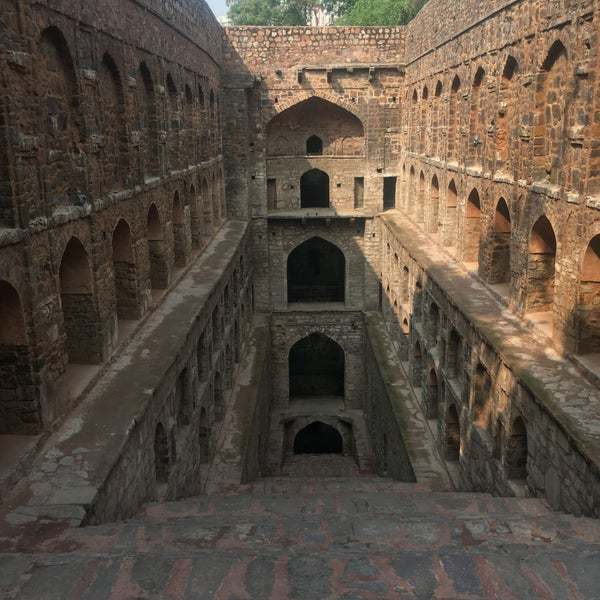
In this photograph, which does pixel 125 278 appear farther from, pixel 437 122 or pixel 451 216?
pixel 437 122

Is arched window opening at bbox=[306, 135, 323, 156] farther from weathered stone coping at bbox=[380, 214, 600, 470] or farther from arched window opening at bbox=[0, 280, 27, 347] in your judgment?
arched window opening at bbox=[0, 280, 27, 347]

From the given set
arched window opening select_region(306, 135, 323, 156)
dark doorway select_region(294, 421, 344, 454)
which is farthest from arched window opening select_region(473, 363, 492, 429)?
arched window opening select_region(306, 135, 323, 156)

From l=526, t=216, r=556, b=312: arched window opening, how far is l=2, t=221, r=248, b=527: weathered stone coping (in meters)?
5.12

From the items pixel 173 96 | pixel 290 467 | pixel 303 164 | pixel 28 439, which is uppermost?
pixel 173 96

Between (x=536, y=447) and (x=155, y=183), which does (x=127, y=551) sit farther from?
(x=155, y=183)

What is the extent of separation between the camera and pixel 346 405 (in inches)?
850

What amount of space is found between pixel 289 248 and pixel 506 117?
437 inches

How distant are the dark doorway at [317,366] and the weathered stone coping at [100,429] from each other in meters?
11.8

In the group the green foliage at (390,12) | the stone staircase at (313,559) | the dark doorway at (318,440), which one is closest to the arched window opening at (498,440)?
the stone staircase at (313,559)

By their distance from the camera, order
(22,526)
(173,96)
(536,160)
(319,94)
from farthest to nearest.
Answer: (319,94) → (173,96) → (536,160) → (22,526)

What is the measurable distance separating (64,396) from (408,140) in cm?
1433

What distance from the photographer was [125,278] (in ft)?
33.9

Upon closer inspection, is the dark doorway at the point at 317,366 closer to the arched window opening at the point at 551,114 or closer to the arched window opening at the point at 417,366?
the arched window opening at the point at 417,366

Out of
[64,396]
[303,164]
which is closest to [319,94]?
[303,164]
